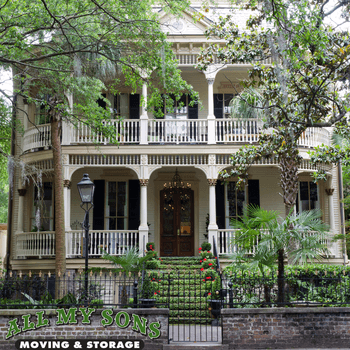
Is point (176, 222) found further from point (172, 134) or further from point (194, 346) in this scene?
point (194, 346)

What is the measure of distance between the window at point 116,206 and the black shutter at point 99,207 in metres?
0.18

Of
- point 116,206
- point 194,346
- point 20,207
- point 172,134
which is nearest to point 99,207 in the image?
point 116,206

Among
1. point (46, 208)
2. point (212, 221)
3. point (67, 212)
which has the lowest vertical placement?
point (212, 221)

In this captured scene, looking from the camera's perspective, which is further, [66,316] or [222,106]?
[222,106]

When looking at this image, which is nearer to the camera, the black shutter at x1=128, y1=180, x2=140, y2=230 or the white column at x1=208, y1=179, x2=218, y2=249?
the white column at x1=208, y1=179, x2=218, y2=249

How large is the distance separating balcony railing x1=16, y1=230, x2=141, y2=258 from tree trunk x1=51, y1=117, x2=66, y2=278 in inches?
46.5

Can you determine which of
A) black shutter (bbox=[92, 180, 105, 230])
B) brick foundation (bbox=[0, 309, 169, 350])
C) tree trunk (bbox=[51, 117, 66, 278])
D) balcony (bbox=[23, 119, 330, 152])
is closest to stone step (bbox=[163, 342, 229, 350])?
brick foundation (bbox=[0, 309, 169, 350])

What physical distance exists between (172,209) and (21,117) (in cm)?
716

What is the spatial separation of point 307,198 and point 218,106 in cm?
504

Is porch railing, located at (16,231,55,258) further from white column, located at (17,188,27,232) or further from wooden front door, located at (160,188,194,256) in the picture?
wooden front door, located at (160,188,194,256)

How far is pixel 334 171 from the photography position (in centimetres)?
1825

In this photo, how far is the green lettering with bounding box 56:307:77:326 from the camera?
880 centimetres

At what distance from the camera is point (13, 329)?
878 centimetres

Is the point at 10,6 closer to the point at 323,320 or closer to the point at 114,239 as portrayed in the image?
the point at 114,239
